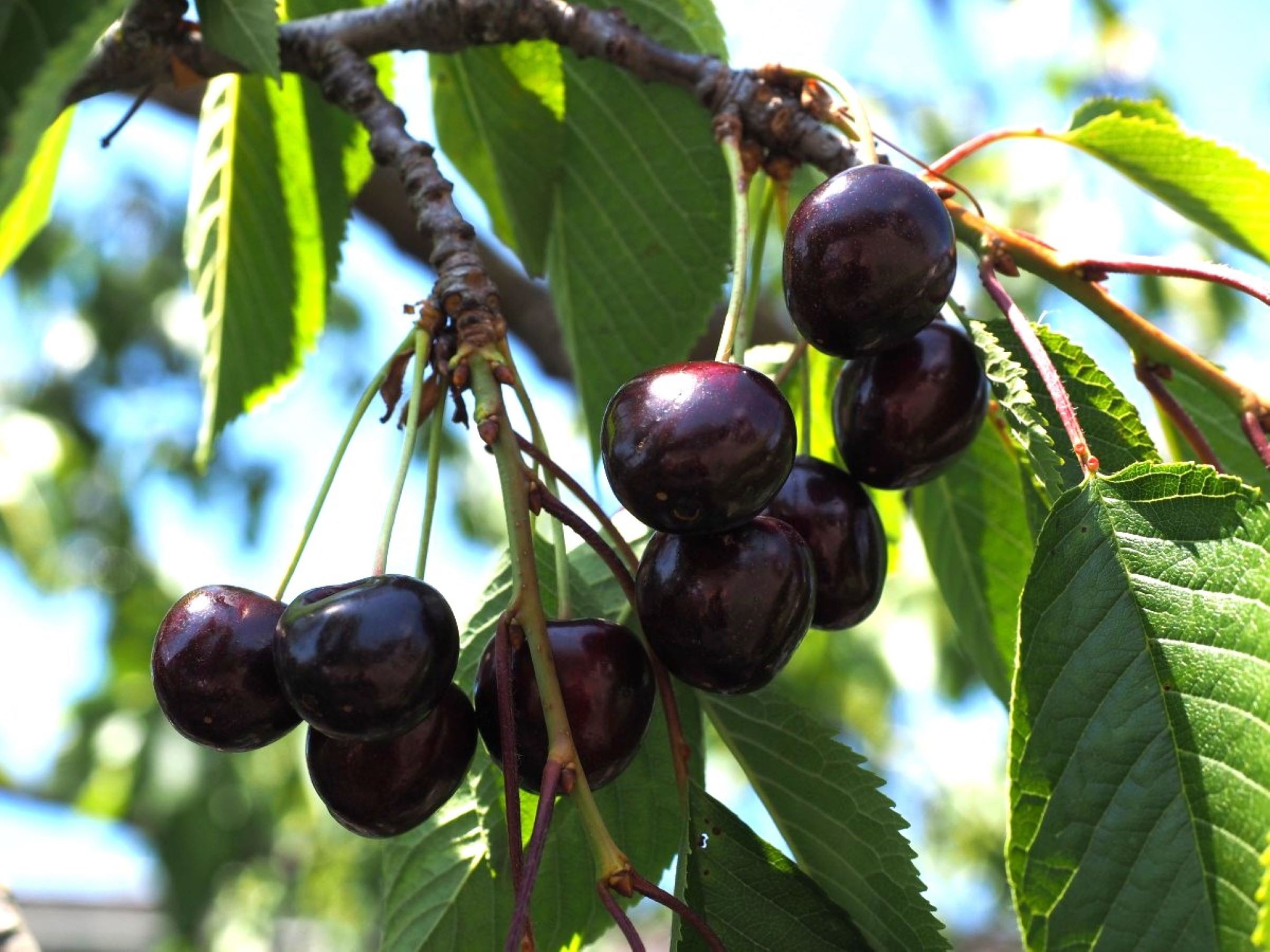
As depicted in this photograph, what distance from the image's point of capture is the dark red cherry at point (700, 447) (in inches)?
40.1

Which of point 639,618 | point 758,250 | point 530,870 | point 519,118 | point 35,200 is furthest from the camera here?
point 35,200

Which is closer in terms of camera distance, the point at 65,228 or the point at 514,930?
the point at 514,930

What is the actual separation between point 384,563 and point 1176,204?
3.35 feet

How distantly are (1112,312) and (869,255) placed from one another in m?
0.35

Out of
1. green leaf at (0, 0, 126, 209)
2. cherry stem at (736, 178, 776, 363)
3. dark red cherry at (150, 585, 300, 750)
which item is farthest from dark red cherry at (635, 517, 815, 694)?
green leaf at (0, 0, 126, 209)

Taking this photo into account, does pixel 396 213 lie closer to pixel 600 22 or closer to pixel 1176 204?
pixel 600 22

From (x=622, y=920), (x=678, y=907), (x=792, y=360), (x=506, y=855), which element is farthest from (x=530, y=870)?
(x=792, y=360)

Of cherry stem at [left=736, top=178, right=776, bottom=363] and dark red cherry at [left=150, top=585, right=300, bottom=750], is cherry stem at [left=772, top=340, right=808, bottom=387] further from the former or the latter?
dark red cherry at [left=150, top=585, right=300, bottom=750]

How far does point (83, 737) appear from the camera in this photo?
16.7 ft

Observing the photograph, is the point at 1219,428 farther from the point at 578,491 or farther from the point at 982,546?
the point at 578,491

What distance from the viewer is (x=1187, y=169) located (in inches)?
58.1

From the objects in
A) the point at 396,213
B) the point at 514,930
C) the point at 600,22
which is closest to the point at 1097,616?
the point at 514,930

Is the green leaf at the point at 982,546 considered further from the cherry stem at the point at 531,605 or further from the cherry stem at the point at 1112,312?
Answer: the cherry stem at the point at 531,605

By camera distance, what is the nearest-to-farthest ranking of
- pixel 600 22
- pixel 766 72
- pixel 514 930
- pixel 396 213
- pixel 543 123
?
pixel 514 930 < pixel 766 72 < pixel 600 22 < pixel 543 123 < pixel 396 213
